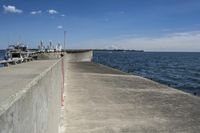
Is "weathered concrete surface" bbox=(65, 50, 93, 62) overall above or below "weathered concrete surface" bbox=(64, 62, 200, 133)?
below

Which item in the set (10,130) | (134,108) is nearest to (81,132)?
(134,108)

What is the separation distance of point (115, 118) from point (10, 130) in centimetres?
1046

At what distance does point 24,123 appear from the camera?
110 inches

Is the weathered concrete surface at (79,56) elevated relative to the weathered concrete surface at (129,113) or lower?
lower

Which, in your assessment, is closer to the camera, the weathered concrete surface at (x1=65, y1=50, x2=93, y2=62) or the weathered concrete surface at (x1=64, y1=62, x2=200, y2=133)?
the weathered concrete surface at (x1=64, y1=62, x2=200, y2=133)

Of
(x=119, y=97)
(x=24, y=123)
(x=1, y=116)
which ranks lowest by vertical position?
(x=119, y=97)

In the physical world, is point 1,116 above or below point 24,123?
above

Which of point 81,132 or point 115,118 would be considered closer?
point 81,132

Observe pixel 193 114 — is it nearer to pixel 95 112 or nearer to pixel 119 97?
pixel 95 112

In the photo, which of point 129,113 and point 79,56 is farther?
point 79,56

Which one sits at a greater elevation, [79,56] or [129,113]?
[129,113]

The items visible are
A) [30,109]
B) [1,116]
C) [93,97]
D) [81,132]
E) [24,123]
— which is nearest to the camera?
[1,116]

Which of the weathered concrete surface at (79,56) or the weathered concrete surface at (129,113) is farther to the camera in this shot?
the weathered concrete surface at (79,56)

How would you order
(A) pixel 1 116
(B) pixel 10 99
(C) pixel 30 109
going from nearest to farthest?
(A) pixel 1 116
(B) pixel 10 99
(C) pixel 30 109
